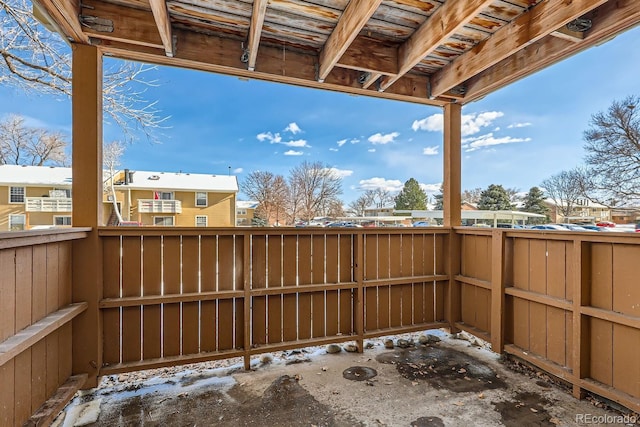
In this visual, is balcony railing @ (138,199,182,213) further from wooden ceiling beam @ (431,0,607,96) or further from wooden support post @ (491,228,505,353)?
wooden support post @ (491,228,505,353)

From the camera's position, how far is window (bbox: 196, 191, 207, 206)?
3.39 meters

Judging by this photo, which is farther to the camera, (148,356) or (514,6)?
(148,356)

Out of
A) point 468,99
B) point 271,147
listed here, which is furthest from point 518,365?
point 271,147

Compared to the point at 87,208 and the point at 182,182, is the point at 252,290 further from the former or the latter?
the point at 182,182

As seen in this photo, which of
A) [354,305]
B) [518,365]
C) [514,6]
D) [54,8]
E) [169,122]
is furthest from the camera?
[169,122]

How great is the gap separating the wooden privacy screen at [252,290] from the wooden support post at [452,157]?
0.35m

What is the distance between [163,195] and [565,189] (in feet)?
15.7

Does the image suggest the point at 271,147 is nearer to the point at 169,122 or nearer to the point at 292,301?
the point at 169,122

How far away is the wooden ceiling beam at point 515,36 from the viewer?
1.71 meters

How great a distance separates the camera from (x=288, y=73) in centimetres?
251

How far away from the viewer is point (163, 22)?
1820 millimetres

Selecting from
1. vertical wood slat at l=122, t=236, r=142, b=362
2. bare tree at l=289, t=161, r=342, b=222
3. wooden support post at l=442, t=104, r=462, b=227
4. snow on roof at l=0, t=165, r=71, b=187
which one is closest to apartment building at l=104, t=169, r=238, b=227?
snow on roof at l=0, t=165, r=71, b=187

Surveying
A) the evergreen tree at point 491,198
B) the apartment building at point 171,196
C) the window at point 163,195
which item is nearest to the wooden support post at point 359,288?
the apartment building at point 171,196

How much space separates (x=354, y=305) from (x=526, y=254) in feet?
5.12
